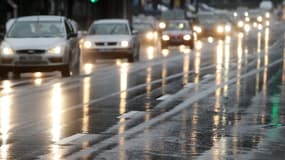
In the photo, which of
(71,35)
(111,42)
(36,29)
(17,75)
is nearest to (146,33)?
(111,42)

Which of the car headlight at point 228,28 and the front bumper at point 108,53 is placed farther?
the car headlight at point 228,28

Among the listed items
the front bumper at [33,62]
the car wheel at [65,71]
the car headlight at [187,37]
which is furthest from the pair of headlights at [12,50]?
the car headlight at [187,37]

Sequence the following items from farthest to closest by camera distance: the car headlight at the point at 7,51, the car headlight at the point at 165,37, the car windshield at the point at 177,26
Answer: the car windshield at the point at 177,26 → the car headlight at the point at 165,37 → the car headlight at the point at 7,51

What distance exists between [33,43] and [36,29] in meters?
1.09

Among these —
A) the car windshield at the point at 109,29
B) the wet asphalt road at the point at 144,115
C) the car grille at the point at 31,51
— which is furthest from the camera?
the car windshield at the point at 109,29

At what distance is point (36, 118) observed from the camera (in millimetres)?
14125

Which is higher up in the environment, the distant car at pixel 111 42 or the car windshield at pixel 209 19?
the distant car at pixel 111 42

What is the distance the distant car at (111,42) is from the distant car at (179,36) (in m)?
10.5

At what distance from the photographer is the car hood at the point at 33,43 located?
23.6 m

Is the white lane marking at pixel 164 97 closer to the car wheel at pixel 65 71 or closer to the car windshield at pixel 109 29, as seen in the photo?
the car wheel at pixel 65 71

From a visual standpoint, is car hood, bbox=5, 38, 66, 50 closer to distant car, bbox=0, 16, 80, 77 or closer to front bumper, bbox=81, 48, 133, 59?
distant car, bbox=0, 16, 80, 77

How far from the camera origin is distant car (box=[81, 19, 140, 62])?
105 ft

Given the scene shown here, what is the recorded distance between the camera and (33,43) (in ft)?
Answer: 77.7

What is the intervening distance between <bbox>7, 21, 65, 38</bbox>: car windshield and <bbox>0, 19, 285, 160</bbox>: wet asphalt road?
1.08m
